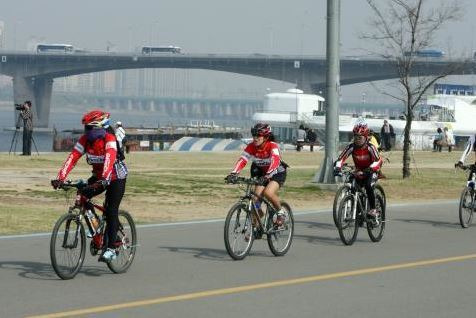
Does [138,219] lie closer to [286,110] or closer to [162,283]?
[162,283]

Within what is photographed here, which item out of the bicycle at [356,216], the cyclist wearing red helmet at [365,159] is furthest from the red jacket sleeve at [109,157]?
the cyclist wearing red helmet at [365,159]

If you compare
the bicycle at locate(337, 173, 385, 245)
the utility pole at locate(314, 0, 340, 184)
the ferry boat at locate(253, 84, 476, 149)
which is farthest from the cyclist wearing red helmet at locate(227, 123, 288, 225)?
the ferry boat at locate(253, 84, 476, 149)

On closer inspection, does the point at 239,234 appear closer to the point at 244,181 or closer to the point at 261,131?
the point at 244,181

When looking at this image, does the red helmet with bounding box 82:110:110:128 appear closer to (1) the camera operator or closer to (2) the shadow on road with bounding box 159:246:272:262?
(2) the shadow on road with bounding box 159:246:272:262

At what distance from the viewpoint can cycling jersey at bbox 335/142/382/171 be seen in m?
14.6

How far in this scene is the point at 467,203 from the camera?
17312 millimetres

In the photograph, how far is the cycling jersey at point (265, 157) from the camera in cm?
1277

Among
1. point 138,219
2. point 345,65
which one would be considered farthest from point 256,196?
point 345,65

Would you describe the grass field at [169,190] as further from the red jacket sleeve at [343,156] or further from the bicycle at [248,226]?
the red jacket sleeve at [343,156]

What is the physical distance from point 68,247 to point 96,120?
127 cm

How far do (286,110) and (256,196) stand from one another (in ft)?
281

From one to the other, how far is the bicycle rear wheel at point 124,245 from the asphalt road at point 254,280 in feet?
0.43

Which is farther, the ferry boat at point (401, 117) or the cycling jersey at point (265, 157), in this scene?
the ferry boat at point (401, 117)

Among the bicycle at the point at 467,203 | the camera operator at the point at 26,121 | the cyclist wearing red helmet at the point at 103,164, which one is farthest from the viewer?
the camera operator at the point at 26,121
